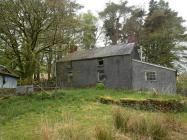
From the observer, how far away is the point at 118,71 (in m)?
33.4

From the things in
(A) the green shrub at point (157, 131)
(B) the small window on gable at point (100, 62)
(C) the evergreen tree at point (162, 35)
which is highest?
(C) the evergreen tree at point (162, 35)

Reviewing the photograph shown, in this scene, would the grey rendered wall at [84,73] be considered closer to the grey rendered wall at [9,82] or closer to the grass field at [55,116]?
the grey rendered wall at [9,82]

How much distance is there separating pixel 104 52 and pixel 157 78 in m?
7.00

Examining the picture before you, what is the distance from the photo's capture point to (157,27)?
4488 centimetres

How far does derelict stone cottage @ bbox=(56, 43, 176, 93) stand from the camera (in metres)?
31.5

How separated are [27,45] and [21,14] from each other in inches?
118

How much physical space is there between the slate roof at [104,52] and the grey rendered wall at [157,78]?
69.0 inches

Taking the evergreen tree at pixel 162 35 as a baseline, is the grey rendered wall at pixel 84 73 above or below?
below

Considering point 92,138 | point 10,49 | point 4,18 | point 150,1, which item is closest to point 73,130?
point 92,138

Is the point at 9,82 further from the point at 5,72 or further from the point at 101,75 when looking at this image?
the point at 101,75

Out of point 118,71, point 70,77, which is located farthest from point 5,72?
point 118,71

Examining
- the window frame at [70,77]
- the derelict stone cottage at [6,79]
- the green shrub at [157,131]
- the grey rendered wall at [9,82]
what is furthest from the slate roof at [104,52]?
the green shrub at [157,131]

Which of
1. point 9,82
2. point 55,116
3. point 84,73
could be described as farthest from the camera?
point 84,73

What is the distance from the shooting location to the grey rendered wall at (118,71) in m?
32.7
